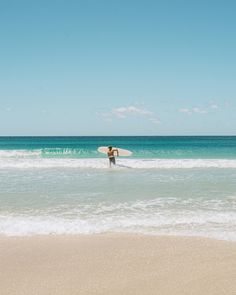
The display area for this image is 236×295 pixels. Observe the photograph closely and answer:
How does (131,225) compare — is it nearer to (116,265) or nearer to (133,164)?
(116,265)

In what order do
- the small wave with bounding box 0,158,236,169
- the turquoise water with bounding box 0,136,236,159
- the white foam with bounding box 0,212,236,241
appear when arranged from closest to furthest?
the white foam with bounding box 0,212,236,241 < the small wave with bounding box 0,158,236,169 < the turquoise water with bounding box 0,136,236,159

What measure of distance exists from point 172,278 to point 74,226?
340 cm

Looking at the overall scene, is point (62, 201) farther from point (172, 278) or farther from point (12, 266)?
point (172, 278)

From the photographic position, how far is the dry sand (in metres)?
4.87

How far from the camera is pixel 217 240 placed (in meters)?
6.85

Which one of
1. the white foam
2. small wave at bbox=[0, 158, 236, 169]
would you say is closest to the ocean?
the white foam

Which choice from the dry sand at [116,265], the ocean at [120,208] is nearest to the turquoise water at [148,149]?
the ocean at [120,208]

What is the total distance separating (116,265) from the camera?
5.67m

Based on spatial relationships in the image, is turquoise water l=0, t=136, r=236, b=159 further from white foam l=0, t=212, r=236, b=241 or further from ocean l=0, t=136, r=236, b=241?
white foam l=0, t=212, r=236, b=241

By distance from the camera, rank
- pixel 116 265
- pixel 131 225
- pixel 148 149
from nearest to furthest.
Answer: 1. pixel 116 265
2. pixel 131 225
3. pixel 148 149

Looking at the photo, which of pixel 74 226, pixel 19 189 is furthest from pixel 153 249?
pixel 19 189

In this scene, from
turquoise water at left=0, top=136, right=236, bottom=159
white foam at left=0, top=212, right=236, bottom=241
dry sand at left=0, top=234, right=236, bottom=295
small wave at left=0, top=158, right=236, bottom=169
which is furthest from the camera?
turquoise water at left=0, top=136, right=236, bottom=159

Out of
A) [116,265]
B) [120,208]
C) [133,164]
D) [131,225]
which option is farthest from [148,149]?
[116,265]

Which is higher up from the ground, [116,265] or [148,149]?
[148,149]
